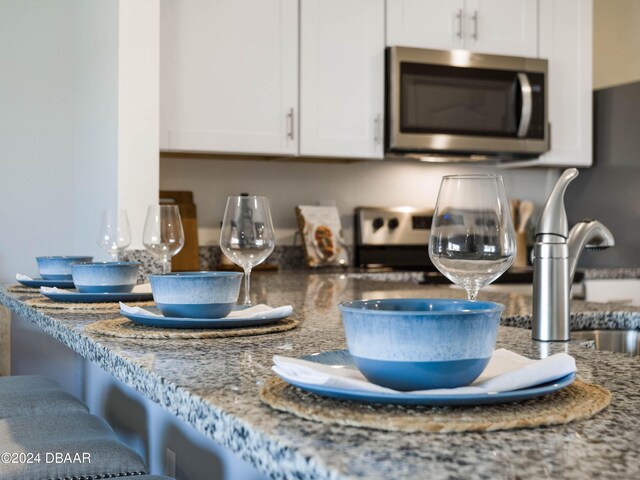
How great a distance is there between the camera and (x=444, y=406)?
2.09ft

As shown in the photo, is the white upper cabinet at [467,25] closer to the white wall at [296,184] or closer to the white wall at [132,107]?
the white wall at [296,184]

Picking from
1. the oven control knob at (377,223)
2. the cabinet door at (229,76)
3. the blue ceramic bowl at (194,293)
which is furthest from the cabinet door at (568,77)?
the blue ceramic bowl at (194,293)

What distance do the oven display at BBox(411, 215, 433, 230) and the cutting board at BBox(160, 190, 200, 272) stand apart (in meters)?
1.05

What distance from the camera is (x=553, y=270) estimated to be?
1.22 meters

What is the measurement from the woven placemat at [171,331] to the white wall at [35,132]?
7.14ft

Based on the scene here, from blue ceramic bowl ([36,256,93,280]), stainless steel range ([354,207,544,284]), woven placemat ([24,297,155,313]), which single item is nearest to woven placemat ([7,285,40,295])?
blue ceramic bowl ([36,256,93,280])

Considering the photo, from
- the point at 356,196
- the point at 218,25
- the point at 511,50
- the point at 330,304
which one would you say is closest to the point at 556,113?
the point at 511,50

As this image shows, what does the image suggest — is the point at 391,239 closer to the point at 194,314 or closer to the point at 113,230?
the point at 113,230

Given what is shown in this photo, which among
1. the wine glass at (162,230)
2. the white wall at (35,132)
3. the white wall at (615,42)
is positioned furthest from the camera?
the white wall at (615,42)

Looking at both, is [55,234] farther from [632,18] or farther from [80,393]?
[632,18]

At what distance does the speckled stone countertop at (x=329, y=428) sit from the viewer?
50 centimetres

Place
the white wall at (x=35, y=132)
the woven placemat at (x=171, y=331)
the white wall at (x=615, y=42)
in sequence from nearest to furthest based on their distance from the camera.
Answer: the woven placemat at (x=171, y=331) < the white wall at (x=35, y=132) < the white wall at (x=615, y=42)

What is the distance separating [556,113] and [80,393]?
96.2 inches

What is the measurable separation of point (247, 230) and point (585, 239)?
0.53 meters
